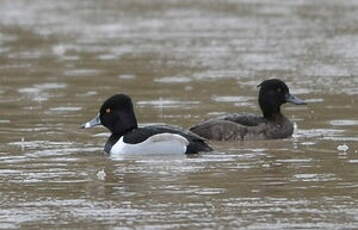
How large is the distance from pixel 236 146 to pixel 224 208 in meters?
4.64

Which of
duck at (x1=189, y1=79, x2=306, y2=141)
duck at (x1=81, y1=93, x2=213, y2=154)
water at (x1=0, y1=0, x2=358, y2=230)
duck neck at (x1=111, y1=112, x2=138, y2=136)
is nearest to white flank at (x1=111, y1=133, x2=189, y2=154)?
duck at (x1=81, y1=93, x2=213, y2=154)

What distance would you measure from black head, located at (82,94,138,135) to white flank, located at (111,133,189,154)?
0.50m

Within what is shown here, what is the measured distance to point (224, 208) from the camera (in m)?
11.5

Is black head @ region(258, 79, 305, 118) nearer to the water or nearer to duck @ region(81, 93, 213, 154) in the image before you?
the water

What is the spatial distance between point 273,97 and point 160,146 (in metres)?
2.87

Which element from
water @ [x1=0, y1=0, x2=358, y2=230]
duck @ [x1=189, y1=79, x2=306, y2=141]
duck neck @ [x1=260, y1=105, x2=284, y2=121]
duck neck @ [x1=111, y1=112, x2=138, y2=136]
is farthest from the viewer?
duck neck @ [x1=260, y1=105, x2=284, y2=121]

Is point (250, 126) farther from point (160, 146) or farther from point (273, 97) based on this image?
point (160, 146)

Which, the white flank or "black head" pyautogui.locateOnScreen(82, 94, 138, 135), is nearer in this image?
the white flank

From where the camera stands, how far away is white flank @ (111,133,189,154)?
594 inches

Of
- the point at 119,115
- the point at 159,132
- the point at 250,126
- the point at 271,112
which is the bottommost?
the point at 250,126

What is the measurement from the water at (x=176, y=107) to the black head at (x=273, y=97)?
483mm

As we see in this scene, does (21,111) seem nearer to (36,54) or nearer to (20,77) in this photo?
(20,77)

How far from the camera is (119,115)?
15.7 meters

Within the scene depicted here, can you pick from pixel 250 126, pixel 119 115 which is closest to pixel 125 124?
pixel 119 115
